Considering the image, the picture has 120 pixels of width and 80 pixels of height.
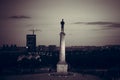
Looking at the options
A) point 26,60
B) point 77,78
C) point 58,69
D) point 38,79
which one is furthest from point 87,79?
point 26,60

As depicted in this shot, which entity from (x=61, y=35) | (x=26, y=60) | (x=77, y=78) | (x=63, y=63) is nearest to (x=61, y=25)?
(x=61, y=35)

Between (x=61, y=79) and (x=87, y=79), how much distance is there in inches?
170

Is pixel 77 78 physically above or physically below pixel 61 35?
below

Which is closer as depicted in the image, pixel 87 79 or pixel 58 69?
pixel 87 79

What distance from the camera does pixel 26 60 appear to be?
109m

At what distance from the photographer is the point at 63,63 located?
239 ft

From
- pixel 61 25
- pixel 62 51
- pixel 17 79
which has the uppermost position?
pixel 61 25

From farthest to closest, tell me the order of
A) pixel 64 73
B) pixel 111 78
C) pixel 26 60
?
1. pixel 26 60
2. pixel 64 73
3. pixel 111 78

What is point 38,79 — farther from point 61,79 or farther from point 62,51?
point 62,51

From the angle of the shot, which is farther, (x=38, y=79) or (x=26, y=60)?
(x=26, y=60)

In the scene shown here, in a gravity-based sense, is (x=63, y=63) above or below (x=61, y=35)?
below

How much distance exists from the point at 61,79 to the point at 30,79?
523 cm

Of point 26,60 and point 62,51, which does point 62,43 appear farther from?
point 26,60

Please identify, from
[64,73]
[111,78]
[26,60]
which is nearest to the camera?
[111,78]
